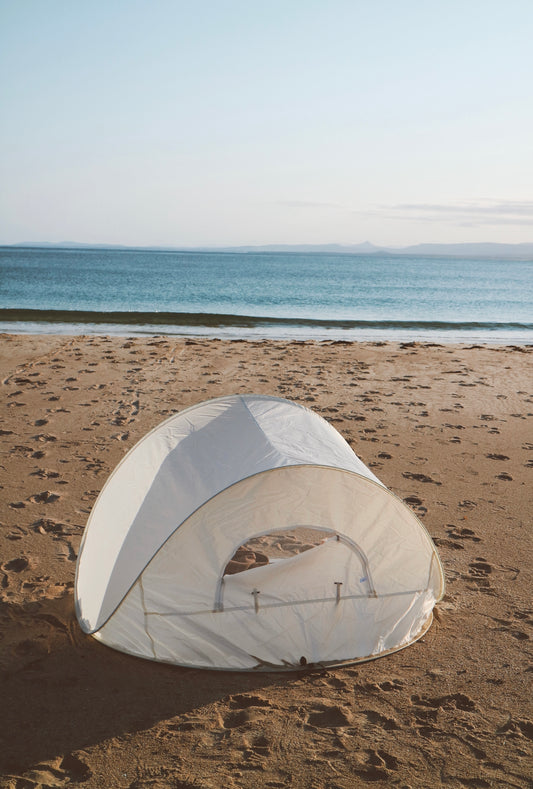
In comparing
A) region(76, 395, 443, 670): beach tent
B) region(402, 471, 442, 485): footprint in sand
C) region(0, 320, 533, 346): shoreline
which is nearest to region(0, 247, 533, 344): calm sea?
region(0, 320, 533, 346): shoreline

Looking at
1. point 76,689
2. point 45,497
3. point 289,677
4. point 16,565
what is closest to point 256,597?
point 289,677

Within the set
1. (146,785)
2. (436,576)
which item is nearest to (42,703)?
(146,785)

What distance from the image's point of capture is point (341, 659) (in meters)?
4.50

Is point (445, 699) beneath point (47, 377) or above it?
beneath

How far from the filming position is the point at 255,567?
16.3ft

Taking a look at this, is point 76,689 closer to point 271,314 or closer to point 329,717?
point 329,717

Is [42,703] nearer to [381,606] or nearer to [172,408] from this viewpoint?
[381,606]

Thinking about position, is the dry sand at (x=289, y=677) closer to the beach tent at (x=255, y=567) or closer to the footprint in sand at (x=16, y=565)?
the footprint in sand at (x=16, y=565)

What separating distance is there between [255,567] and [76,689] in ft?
4.99

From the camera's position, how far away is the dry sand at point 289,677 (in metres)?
3.57

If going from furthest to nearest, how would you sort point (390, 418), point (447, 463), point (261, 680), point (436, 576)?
point (390, 418) < point (447, 463) < point (436, 576) < point (261, 680)

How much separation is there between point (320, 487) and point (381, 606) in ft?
3.27

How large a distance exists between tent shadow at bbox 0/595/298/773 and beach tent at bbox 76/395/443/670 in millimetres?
124

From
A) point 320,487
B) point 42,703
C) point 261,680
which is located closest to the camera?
point 42,703
